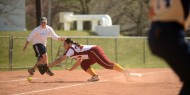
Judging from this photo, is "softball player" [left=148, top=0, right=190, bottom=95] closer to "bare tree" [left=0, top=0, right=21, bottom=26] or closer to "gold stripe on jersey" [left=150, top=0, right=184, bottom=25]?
"gold stripe on jersey" [left=150, top=0, right=184, bottom=25]

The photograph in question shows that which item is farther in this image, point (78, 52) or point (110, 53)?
point (110, 53)

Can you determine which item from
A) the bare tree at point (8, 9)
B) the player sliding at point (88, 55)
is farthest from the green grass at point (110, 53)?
the player sliding at point (88, 55)

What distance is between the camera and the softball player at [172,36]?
4.13 metres

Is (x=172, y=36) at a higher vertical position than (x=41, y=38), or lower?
higher

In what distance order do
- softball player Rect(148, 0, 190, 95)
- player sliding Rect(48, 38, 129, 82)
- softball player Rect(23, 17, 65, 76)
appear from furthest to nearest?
1. softball player Rect(23, 17, 65, 76)
2. player sliding Rect(48, 38, 129, 82)
3. softball player Rect(148, 0, 190, 95)

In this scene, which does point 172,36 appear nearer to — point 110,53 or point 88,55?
point 88,55

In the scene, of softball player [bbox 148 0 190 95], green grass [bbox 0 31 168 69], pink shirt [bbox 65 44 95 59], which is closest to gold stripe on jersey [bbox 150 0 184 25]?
softball player [bbox 148 0 190 95]

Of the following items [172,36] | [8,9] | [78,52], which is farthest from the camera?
[8,9]

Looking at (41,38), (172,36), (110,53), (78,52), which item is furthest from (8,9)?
(172,36)

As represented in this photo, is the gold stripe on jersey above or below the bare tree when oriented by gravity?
above

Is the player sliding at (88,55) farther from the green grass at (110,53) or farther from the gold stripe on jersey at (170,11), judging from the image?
the green grass at (110,53)

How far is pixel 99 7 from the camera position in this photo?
167ft

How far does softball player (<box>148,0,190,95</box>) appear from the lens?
13.5 ft

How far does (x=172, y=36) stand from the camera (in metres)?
4.13
